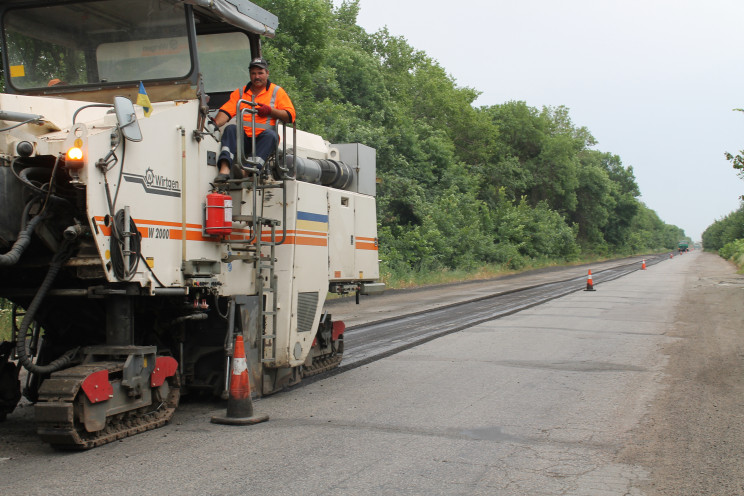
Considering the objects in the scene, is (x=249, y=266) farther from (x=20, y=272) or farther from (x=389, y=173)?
(x=389, y=173)

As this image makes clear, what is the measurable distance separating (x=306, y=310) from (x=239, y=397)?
65.4 inches

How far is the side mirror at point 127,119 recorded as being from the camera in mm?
5469

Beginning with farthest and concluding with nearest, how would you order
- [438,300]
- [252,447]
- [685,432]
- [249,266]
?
[438,300]
[249,266]
[685,432]
[252,447]

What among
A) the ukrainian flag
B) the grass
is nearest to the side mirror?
→ the ukrainian flag

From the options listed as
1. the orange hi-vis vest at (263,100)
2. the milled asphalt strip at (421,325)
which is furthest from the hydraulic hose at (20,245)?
the milled asphalt strip at (421,325)

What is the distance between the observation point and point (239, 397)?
6.45m

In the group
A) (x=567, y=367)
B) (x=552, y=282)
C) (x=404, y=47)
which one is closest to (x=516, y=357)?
(x=567, y=367)

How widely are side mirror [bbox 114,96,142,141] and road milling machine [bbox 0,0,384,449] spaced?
0.02 metres

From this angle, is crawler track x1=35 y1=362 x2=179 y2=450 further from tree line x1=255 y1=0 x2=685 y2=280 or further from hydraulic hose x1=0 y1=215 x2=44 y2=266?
tree line x1=255 y1=0 x2=685 y2=280

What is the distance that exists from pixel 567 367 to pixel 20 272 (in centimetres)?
676

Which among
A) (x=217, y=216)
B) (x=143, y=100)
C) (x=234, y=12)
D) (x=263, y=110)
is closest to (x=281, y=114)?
(x=263, y=110)

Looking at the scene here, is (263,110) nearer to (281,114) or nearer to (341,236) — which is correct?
(281,114)

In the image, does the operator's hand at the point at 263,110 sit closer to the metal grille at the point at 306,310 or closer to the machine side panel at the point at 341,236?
the machine side panel at the point at 341,236

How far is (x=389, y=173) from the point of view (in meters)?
33.2
